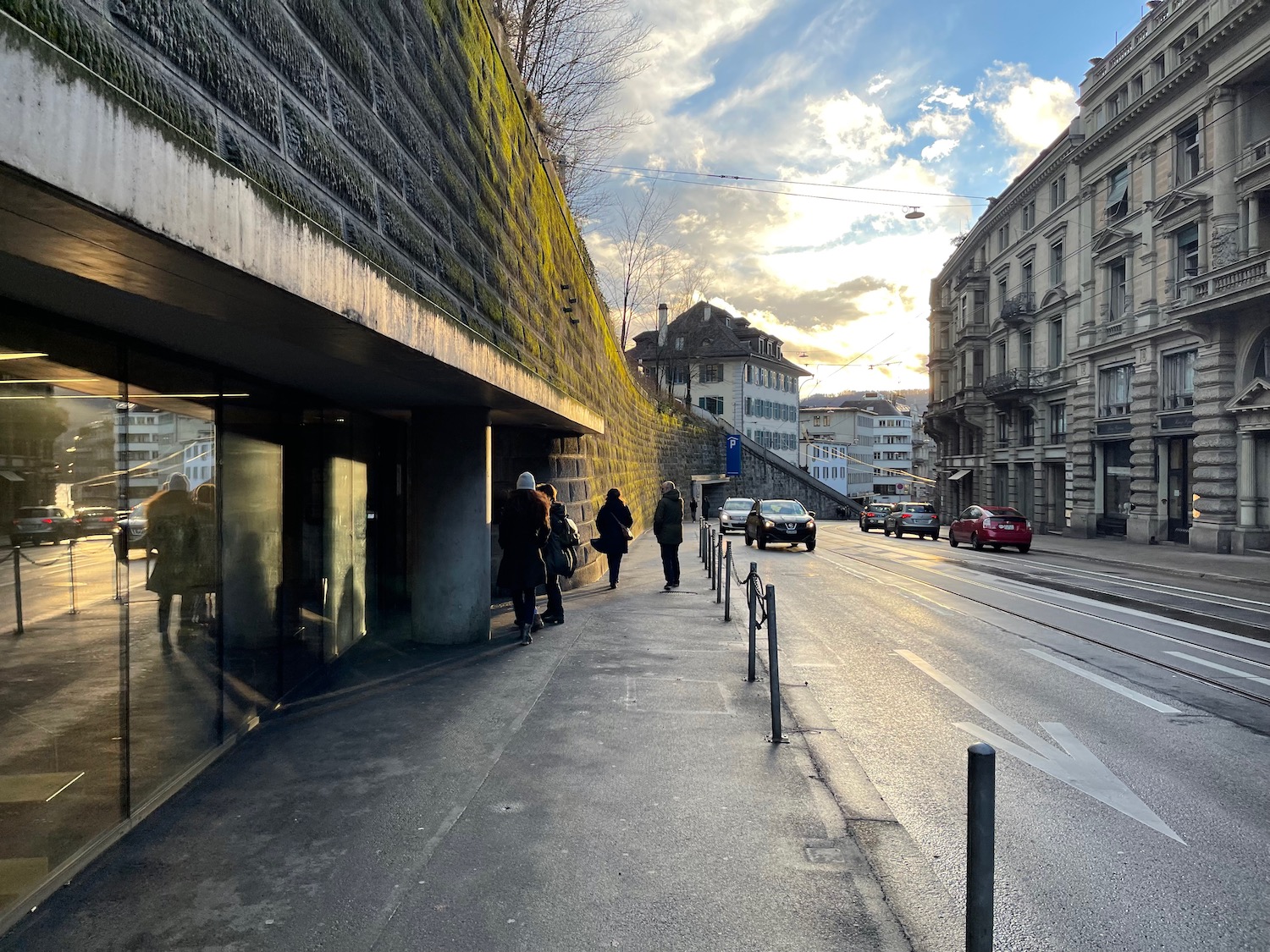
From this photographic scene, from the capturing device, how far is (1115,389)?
3136 cm

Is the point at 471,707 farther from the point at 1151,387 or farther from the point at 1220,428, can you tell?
the point at 1151,387

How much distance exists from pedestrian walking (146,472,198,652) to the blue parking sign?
50.7 meters

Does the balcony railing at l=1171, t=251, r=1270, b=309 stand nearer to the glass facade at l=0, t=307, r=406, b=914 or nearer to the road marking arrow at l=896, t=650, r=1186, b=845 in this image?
the road marking arrow at l=896, t=650, r=1186, b=845

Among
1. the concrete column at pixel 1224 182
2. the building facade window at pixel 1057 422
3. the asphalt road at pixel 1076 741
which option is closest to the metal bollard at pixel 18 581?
the asphalt road at pixel 1076 741

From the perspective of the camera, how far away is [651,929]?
338 centimetres

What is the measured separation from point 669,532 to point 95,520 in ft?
35.7

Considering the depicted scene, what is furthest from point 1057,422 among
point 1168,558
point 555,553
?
point 555,553

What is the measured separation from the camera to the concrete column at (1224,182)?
24297 millimetres

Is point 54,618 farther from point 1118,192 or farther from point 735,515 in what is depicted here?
point 1118,192

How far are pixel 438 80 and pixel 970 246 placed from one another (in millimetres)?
48240

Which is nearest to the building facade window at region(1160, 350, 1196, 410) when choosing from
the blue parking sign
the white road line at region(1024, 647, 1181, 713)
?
the white road line at region(1024, 647, 1181, 713)

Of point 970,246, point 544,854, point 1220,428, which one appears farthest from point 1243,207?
point 544,854

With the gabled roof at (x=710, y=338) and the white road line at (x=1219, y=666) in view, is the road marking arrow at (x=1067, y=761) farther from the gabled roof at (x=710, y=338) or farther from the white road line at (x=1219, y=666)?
the gabled roof at (x=710, y=338)

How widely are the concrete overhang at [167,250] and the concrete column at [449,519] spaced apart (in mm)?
3254
